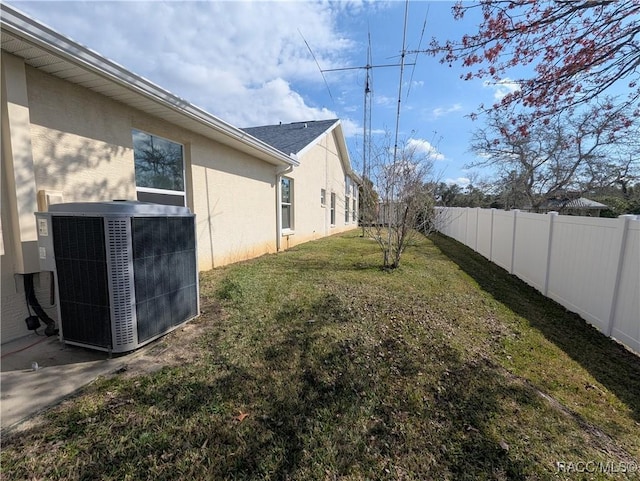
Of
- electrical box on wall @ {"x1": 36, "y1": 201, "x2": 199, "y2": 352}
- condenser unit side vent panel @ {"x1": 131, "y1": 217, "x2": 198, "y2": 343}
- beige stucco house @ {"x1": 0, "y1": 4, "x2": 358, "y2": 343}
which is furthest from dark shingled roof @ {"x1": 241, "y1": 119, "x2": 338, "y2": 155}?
electrical box on wall @ {"x1": 36, "y1": 201, "x2": 199, "y2": 352}

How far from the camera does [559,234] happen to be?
5.55 meters

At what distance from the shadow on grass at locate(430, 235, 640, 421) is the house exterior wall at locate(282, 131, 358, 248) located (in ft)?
22.6

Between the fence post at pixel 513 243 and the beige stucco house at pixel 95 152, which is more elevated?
the beige stucco house at pixel 95 152

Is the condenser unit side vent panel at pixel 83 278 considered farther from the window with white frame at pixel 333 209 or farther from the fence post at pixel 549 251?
the window with white frame at pixel 333 209

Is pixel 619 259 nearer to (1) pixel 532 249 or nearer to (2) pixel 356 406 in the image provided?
(1) pixel 532 249

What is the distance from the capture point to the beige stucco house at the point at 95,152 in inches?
122

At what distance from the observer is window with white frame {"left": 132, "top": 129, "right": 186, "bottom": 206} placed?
499 cm

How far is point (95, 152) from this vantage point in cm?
405

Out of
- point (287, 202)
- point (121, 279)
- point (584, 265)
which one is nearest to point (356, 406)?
point (121, 279)

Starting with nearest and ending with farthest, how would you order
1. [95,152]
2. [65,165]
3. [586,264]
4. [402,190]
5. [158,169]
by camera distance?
[65,165] → [95,152] → [586,264] → [158,169] → [402,190]

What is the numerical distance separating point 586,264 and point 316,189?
10.5 m

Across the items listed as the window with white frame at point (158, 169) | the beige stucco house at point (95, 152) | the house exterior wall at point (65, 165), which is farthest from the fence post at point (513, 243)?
the window with white frame at point (158, 169)

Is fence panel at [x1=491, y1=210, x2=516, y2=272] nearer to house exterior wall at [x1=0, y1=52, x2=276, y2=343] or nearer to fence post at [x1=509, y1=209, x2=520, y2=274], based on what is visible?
fence post at [x1=509, y1=209, x2=520, y2=274]

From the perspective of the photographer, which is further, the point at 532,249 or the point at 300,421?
the point at 532,249
